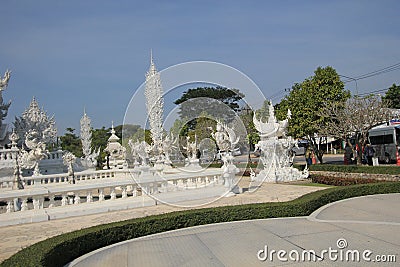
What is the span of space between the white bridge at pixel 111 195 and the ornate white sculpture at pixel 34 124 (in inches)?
594

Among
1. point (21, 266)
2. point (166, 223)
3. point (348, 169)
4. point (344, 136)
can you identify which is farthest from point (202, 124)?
point (21, 266)

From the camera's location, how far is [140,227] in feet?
26.8

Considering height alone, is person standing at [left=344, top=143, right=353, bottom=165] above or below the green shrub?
above

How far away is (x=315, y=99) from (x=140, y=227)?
21907 millimetres

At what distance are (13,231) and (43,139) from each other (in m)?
19.4

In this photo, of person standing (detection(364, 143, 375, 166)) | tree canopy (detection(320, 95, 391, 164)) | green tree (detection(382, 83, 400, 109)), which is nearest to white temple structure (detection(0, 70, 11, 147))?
tree canopy (detection(320, 95, 391, 164))

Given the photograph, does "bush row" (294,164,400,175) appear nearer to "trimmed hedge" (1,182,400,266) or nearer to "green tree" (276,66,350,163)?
"green tree" (276,66,350,163)

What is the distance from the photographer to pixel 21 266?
505 cm

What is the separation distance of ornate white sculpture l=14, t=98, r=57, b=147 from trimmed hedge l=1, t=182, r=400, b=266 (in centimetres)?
2091

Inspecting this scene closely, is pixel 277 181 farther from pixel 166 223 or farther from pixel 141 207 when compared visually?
pixel 166 223

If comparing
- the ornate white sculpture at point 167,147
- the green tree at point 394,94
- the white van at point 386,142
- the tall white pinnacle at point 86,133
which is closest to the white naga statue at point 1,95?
the ornate white sculpture at point 167,147

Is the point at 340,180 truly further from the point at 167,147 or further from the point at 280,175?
the point at 167,147

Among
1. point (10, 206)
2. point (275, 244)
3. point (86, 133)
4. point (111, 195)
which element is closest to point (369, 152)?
point (111, 195)

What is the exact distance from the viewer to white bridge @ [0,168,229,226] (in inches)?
426
